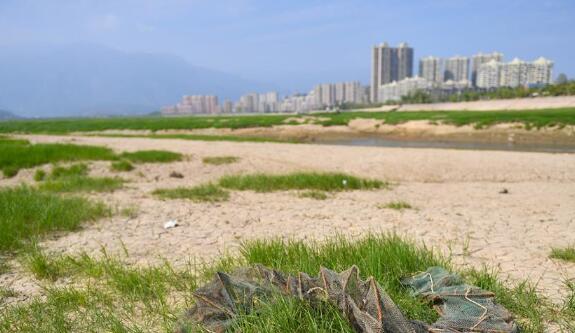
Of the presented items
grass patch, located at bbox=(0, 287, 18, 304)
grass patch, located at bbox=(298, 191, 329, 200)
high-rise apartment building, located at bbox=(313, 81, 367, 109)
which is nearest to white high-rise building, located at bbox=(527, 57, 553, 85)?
high-rise apartment building, located at bbox=(313, 81, 367, 109)

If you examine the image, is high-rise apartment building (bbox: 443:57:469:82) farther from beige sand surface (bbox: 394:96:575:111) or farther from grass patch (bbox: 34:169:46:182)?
grass patch (bbox: 34:169:46:182)

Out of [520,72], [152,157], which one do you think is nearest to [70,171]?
[152,157]

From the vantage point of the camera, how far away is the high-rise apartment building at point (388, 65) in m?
177

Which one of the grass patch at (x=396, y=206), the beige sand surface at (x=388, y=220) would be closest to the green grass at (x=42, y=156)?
the beige sand surface at (x=388, y=220)

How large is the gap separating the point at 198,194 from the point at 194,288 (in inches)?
236

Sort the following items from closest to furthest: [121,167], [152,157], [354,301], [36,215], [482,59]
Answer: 1. [354,301]
2. [36,215]
3. [121,167]
4. [152,157]
5. [482,59]

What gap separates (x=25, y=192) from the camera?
8.59 metres

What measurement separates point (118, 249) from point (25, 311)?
2.17m

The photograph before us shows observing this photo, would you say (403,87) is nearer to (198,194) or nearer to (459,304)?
(198,194)

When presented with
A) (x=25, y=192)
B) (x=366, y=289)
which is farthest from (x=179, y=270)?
(x=25, y=192)

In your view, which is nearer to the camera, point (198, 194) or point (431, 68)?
point (198, 194)

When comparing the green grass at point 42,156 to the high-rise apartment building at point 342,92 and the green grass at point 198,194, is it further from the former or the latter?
the high-rise apartment building at point 342,92

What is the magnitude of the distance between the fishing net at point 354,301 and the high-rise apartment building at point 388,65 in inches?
6987

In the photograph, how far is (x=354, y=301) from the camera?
269 centimetres
